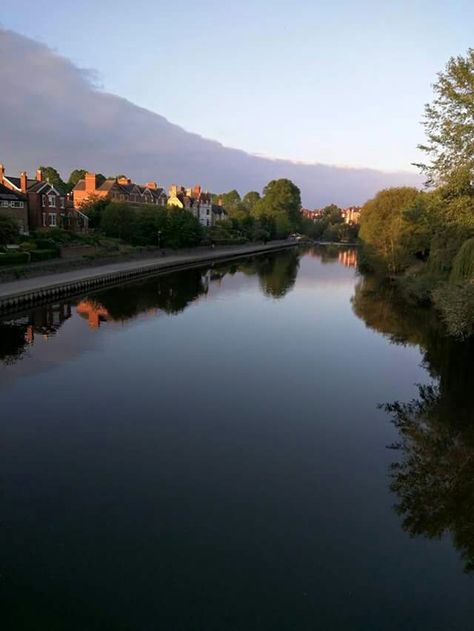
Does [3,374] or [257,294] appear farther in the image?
[257,294]

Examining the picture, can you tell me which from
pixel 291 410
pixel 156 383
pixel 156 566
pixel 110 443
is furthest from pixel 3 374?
pixel 156 566

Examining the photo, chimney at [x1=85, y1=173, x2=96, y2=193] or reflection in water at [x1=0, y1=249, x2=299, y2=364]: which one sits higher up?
chimney at [x1=85, y1=173, x2=96, y2=193]

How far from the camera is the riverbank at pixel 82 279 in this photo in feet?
102

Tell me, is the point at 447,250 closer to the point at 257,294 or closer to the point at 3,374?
the point at 257,294

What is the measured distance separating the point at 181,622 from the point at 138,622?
646mm

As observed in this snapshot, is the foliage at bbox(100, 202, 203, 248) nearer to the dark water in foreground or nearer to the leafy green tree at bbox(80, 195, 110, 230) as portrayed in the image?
the leafy green tree at bbox(80, 195, 110, 230)

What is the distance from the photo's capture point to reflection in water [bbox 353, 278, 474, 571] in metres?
10.2

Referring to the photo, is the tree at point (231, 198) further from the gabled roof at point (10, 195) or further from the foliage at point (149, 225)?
the gabled roof at point (10, 195)

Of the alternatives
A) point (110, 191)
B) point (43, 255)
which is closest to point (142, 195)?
point (110, 191)

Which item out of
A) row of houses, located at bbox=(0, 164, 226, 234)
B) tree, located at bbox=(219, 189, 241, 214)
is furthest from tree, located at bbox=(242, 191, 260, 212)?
row of houses, located at bbox=(0, 164, 226, 234)

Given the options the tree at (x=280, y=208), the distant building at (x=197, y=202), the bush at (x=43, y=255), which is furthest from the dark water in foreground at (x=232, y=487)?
the tree at (x=280, y=208)

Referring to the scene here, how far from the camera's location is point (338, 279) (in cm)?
5800

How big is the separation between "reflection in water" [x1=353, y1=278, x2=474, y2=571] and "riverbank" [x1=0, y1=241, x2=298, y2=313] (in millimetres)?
23060

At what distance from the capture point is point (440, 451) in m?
13.4
